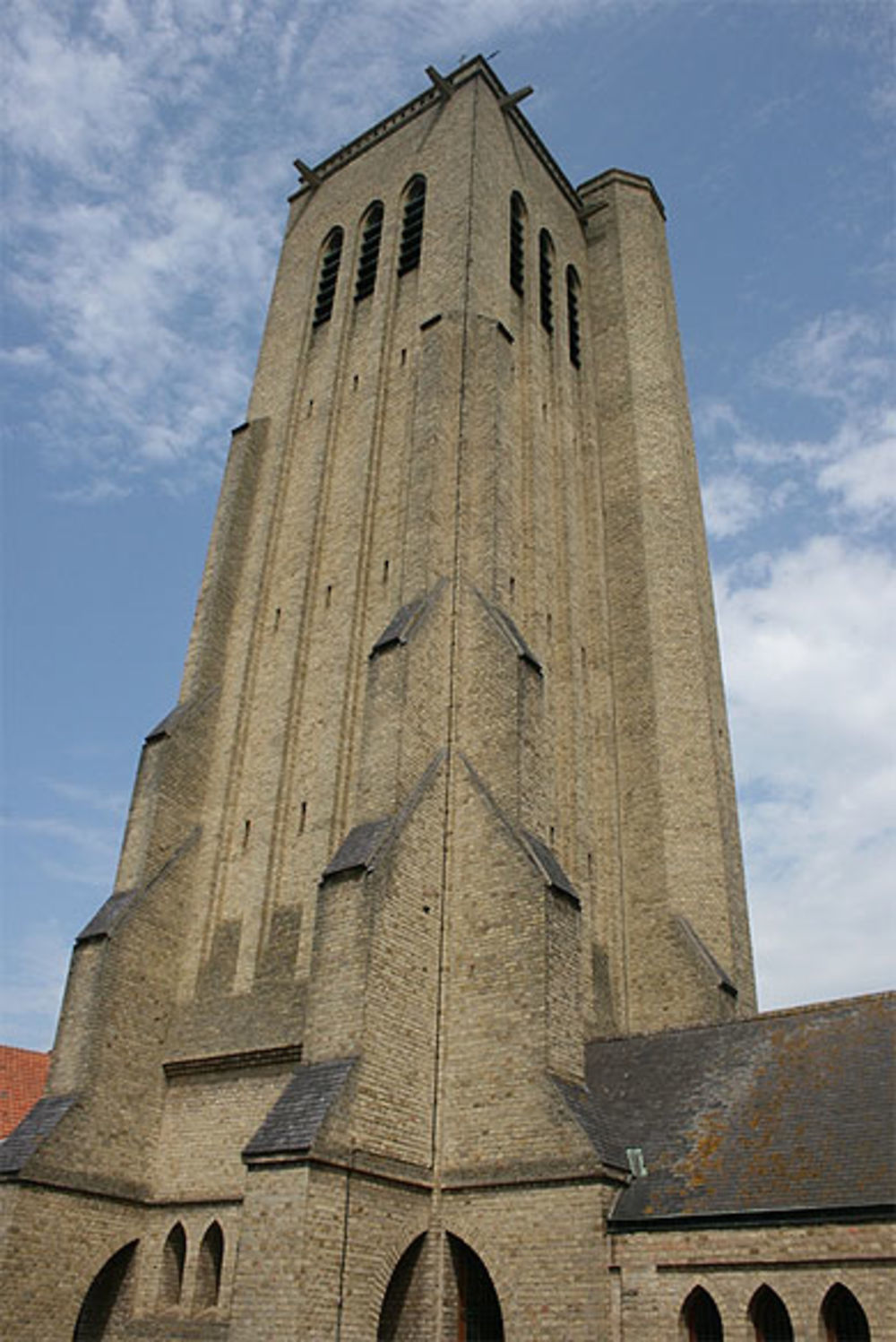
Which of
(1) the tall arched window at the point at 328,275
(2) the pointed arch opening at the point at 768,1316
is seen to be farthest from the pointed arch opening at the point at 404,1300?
(1) the tall arched window at the point at 328,275

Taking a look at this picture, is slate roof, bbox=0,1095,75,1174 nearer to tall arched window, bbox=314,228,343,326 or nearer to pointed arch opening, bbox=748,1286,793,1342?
pointed arch opening, bbox=748,1286,793,1342

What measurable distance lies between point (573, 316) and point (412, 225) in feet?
16.8

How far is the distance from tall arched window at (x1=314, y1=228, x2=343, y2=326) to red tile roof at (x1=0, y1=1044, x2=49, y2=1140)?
19.0 metres

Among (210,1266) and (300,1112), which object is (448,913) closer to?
(300,1112)

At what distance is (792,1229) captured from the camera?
455 inches

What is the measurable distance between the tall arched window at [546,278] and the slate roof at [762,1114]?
18040mm

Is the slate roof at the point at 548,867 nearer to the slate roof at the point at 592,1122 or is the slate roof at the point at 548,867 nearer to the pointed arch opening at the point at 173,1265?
the slate roof at the point at 592,1122

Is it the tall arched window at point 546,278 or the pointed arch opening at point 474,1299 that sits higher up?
the tall arched window at point 546,278

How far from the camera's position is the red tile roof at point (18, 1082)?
24.6 metres

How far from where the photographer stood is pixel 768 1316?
1168 cm

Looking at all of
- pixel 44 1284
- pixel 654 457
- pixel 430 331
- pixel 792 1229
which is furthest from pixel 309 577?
pixel 792 1229

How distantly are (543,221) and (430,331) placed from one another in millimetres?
8133

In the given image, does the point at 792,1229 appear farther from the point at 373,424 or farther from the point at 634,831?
the point at 373,424

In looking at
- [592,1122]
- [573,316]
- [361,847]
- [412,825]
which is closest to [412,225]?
[573,316]
